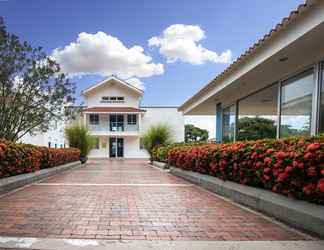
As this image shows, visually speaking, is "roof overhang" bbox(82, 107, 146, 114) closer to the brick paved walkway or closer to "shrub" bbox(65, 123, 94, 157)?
"shrub" bbox(65, 123, 94, 157)

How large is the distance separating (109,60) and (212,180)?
2728 cm

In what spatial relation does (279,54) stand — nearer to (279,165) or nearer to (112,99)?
(279,165)

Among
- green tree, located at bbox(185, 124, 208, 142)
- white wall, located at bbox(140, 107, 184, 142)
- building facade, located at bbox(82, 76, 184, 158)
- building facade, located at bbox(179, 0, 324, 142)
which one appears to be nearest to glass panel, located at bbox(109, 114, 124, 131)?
building facade, located at bbox(82, 76, 184, 158)

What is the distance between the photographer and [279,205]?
4.11 m

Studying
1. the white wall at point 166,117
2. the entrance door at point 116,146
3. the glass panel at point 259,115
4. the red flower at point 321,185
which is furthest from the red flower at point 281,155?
the entrance door at point 116,146

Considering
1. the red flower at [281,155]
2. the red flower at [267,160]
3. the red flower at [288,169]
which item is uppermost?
the red flower at [281,155]

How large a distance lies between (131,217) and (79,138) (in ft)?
48.9

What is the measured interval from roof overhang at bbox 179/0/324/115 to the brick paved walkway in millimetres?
3184

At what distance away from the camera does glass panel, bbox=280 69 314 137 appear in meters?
7.05

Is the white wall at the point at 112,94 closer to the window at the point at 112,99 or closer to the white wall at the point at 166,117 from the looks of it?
the window at the point at 112,99

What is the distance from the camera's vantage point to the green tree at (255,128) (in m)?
9.50

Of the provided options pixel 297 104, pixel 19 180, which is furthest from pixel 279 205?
pixel 19 180

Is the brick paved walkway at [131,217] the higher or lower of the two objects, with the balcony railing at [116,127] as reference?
lower

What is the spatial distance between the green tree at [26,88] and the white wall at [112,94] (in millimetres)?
19374
